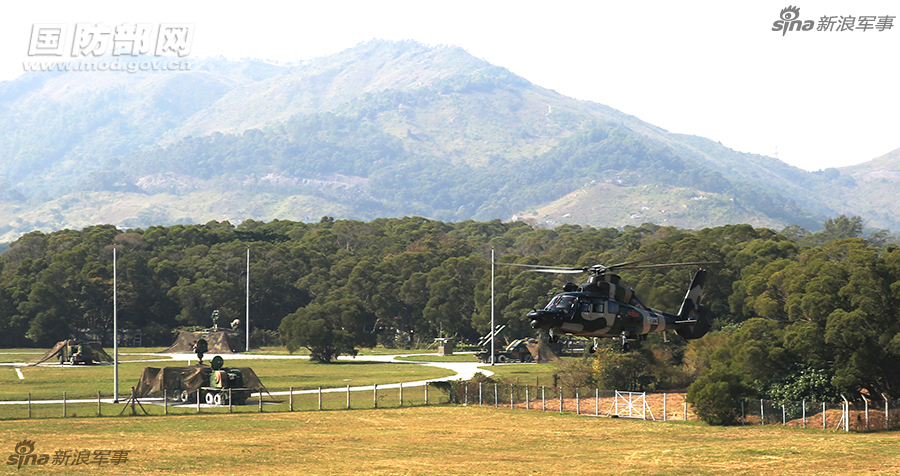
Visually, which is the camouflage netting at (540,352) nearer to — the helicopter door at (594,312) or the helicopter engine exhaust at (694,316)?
the helicopter engine exhaust at (694,316)

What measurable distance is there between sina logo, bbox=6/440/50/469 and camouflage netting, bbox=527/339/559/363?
63.6 meters

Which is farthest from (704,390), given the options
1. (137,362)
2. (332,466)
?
(137,362)

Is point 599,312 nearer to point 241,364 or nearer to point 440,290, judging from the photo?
point 241,364

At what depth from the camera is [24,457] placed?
3462cm

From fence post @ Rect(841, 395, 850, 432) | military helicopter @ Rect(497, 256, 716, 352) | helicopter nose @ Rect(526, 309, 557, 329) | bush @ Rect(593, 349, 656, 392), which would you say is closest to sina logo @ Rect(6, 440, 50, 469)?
helicopter nose @ Rect(526, 309, 557, 329)

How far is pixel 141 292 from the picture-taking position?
429 feet

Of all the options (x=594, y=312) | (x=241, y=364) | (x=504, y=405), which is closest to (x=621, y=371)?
(x=504, y=405)

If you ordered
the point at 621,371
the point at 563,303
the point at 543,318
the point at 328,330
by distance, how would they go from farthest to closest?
1. the point at 328,330
2. the point at 621,371
3. the point at 563,303
4. the point at 543,318

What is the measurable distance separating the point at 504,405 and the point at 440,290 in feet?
213

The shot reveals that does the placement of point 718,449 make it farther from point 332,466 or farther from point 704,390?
point 332,466

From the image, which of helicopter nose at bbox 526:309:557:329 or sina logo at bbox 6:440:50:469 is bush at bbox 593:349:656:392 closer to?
helicopter nose at bbox 526:309:557:329

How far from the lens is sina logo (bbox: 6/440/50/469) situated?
110 feet

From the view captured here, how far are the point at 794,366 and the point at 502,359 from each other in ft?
154

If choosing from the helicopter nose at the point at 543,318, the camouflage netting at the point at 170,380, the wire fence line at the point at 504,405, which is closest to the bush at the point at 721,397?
the wire fence line at the point at 504,405
